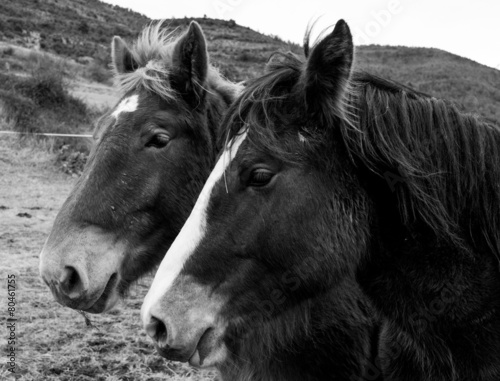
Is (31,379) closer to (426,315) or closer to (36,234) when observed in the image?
(426,315)

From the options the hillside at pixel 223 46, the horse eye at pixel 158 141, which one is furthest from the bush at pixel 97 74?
the horse eye at pixel 158 141

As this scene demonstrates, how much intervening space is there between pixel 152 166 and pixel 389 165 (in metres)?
1.61

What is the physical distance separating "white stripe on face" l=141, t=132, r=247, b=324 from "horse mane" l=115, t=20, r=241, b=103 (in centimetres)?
134

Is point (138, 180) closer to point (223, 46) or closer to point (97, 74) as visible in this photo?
point (97, 74)

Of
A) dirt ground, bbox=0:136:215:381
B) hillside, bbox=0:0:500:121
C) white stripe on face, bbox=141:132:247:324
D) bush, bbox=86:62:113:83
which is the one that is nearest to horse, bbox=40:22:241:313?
dirt ground, bbox=0:136:215:381

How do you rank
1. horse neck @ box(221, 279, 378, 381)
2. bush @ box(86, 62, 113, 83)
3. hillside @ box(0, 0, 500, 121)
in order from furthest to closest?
hillside @ box(0, 0, 500, 121), bush @ box(86, 62, 113, 83), horse neck @ box(221, 279, 378, 381)

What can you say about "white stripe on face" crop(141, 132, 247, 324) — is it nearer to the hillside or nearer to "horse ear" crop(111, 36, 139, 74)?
"horse ear" crop(111, 36, 139, 74)

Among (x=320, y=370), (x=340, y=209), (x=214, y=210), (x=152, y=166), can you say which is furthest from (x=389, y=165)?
(x=152, y=166)

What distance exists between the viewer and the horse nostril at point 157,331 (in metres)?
2.06

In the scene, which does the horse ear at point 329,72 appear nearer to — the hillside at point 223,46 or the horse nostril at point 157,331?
the horse nostril at point 157,331

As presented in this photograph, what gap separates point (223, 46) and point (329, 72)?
36073mm

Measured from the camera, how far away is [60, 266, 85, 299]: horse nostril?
9.40 ft

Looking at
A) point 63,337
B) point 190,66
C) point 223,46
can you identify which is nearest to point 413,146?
point 190,66

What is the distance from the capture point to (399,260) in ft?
7.36
